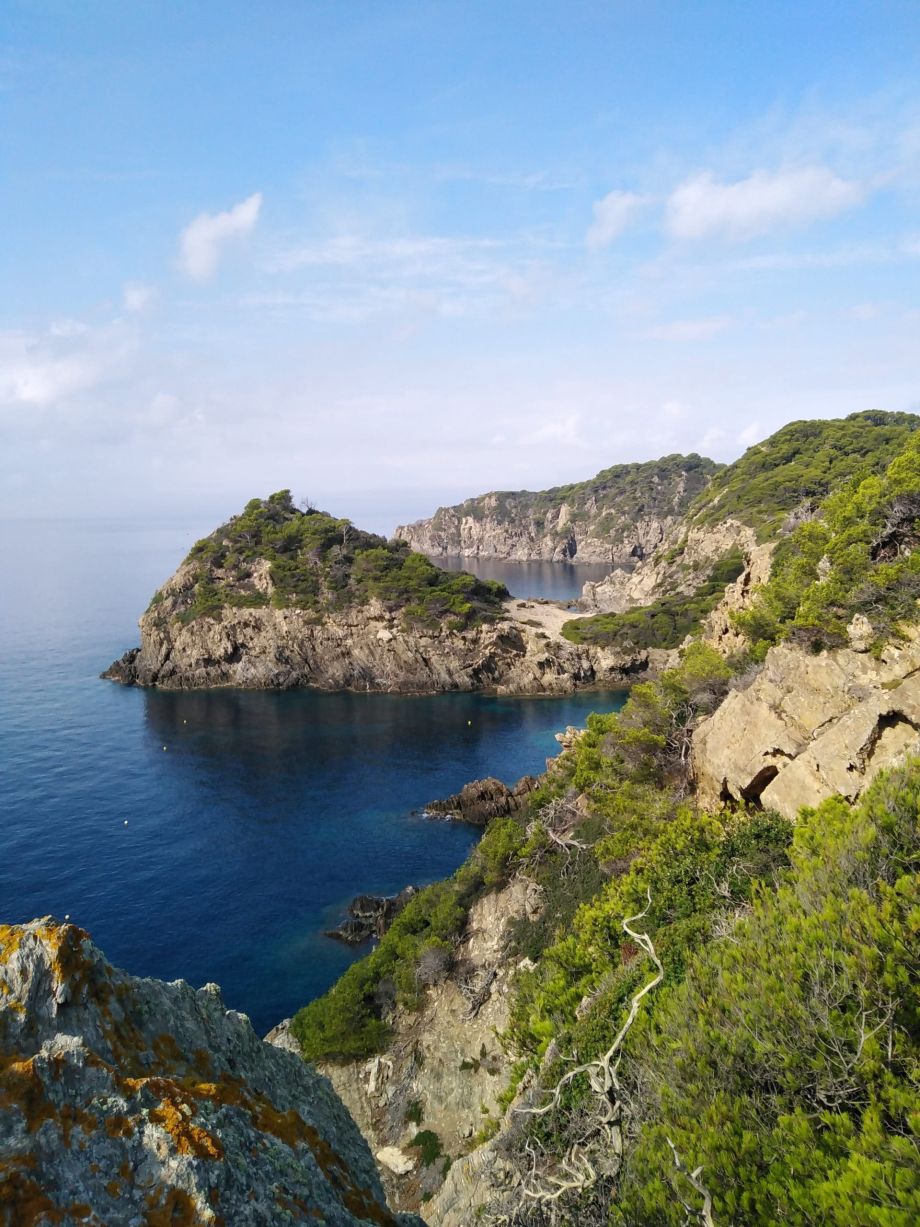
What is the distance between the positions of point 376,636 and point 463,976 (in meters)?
60.9

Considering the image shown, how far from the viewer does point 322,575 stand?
9156cm

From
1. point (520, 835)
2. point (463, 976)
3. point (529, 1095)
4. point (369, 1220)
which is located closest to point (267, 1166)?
point (369, 1220)

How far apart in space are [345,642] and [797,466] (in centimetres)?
7063

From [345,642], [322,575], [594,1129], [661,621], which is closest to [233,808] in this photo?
[345,642]

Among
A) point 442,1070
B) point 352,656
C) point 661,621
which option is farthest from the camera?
point 661,621

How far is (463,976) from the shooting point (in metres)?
24.6

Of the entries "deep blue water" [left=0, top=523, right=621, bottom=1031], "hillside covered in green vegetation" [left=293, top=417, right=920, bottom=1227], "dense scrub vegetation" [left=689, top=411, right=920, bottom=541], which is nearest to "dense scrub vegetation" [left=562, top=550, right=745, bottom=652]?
"dense scrub vegetation" [left=689, top=411, right=920, bottom=541]

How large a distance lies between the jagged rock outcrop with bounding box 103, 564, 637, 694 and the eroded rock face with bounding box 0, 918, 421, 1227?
73.3 metres

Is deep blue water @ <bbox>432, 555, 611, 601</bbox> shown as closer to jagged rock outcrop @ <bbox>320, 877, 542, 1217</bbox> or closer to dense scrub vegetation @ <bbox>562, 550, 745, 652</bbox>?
dense scrub vegetation @ <bbox>562, 550, 745, 652</bbox>

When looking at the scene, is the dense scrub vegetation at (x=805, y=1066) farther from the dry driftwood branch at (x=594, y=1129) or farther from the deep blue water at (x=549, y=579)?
the deep blue water at (x=549, y=579)

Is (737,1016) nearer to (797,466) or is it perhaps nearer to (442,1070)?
(442,1070)

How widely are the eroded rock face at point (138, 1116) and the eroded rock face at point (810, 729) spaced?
40.5 feet

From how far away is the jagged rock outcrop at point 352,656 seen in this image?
81250 mm

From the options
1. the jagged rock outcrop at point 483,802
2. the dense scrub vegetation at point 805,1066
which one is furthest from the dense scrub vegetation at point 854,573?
the jagged rock outcrop at point 483,802
